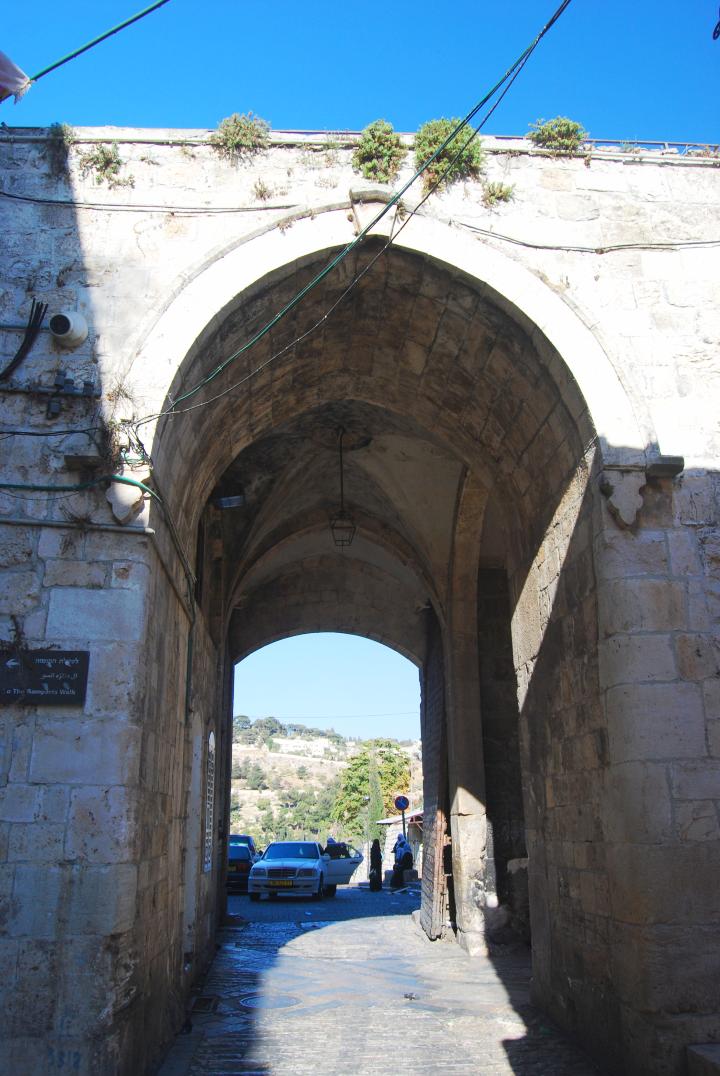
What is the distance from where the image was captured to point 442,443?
8.10m

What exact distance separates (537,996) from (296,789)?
72320mm

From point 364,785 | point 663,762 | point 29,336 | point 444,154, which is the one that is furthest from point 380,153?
point 364,785

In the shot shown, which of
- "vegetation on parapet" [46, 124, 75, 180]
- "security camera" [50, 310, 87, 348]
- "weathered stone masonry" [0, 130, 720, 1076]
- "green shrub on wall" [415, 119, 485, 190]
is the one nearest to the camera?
"weathered stone masonry" [0, 130, 720, 1076]

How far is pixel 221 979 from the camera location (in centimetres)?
771

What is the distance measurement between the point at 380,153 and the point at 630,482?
9.55 ft

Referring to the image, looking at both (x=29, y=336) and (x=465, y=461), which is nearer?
(x=29, y=336)

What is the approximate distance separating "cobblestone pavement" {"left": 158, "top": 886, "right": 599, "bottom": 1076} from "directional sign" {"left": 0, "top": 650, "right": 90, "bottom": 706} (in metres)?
2.27

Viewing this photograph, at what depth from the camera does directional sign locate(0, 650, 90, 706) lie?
14.4ft

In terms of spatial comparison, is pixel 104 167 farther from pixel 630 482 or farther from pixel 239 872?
pixel 239 872

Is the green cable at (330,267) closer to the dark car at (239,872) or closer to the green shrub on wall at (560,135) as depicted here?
the green shrub on wall at (560,135)

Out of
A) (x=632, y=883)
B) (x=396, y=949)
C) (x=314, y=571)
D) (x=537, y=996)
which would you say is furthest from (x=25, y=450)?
(x=314, y=571)

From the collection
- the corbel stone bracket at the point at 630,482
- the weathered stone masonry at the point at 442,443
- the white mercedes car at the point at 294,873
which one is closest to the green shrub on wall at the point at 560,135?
the weathered stone masonry at the point at 442,443

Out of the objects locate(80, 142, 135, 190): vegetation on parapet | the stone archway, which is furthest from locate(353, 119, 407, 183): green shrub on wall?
locate(80, 142, 135, 190): vegetation on parapet

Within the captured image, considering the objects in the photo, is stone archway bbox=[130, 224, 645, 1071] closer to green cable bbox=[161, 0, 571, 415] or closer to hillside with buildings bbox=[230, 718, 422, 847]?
green cable bbox=[161, 0, 571, 415]
